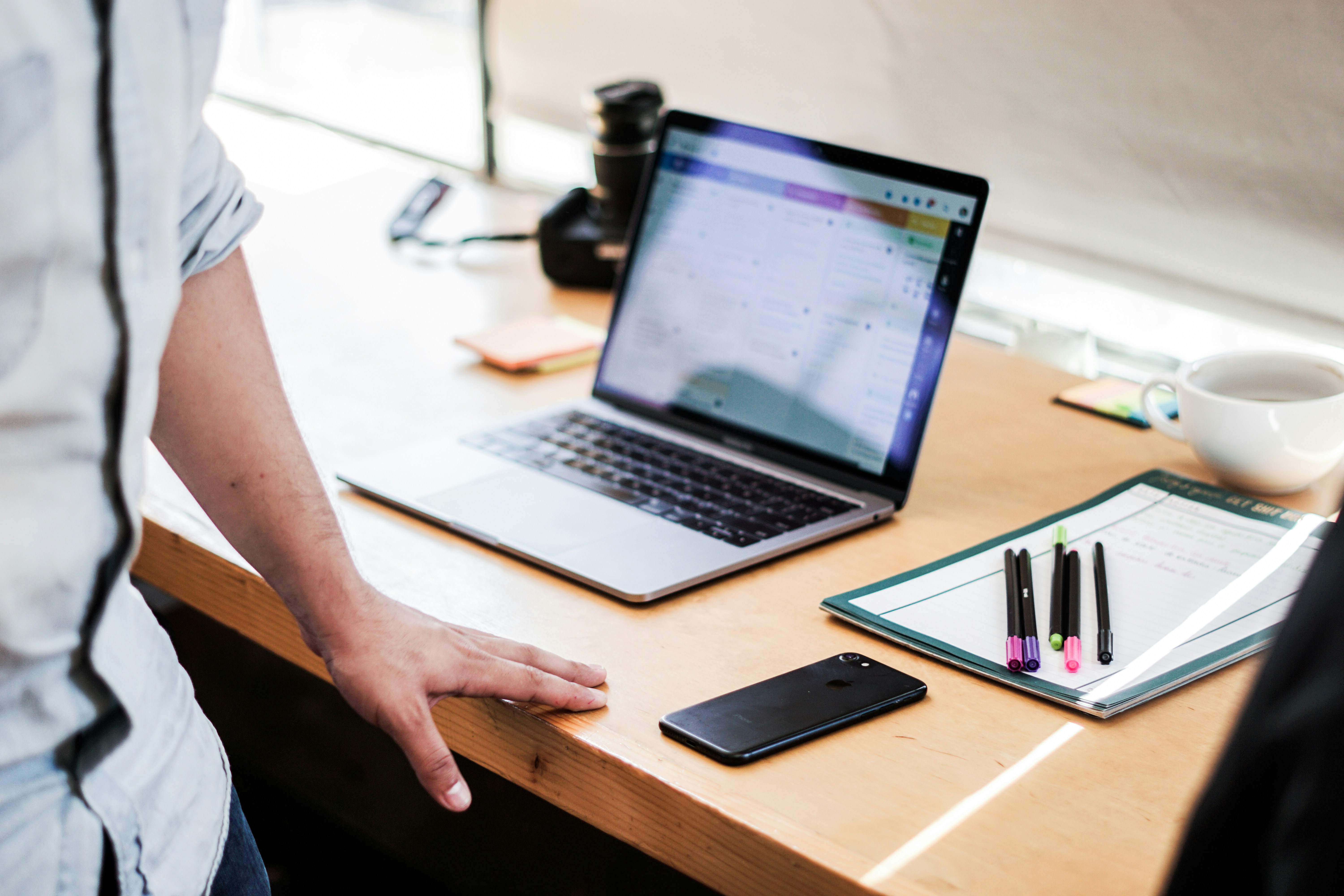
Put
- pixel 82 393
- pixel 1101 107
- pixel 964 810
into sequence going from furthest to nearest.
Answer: pixel 1101 107
pixel 964 810
pixel 82 393

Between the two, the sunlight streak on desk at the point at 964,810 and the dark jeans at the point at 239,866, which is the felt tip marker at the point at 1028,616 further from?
the dark jeans at the point at 239,866

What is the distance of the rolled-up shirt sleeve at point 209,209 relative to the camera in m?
0.63

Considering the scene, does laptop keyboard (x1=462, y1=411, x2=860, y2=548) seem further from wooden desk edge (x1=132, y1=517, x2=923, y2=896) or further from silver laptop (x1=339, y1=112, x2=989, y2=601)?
wooden desk edge (x1=132, y1=517, x2=923, y2=896)

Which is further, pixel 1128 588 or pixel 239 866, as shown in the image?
pixel 1128 588

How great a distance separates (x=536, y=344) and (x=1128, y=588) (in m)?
0.67

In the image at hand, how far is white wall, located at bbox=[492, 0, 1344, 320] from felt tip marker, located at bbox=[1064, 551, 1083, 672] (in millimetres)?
533

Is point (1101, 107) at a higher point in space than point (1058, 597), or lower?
higher

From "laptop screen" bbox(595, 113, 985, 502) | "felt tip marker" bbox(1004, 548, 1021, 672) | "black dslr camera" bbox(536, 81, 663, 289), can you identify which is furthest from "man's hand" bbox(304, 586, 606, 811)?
"black dslr camera" bbox(536, 81, 663, 289)

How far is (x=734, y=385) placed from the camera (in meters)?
1.03

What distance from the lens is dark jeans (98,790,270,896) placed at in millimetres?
639

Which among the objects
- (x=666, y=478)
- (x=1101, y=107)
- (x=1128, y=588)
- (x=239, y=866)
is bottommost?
(x=239, y=866)

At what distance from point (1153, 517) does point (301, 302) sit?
0.93 meters

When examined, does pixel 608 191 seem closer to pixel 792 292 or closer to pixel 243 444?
pixel 792 292

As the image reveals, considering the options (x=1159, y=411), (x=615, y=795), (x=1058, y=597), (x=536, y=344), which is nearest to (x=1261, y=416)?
(x=1159, y=411)
